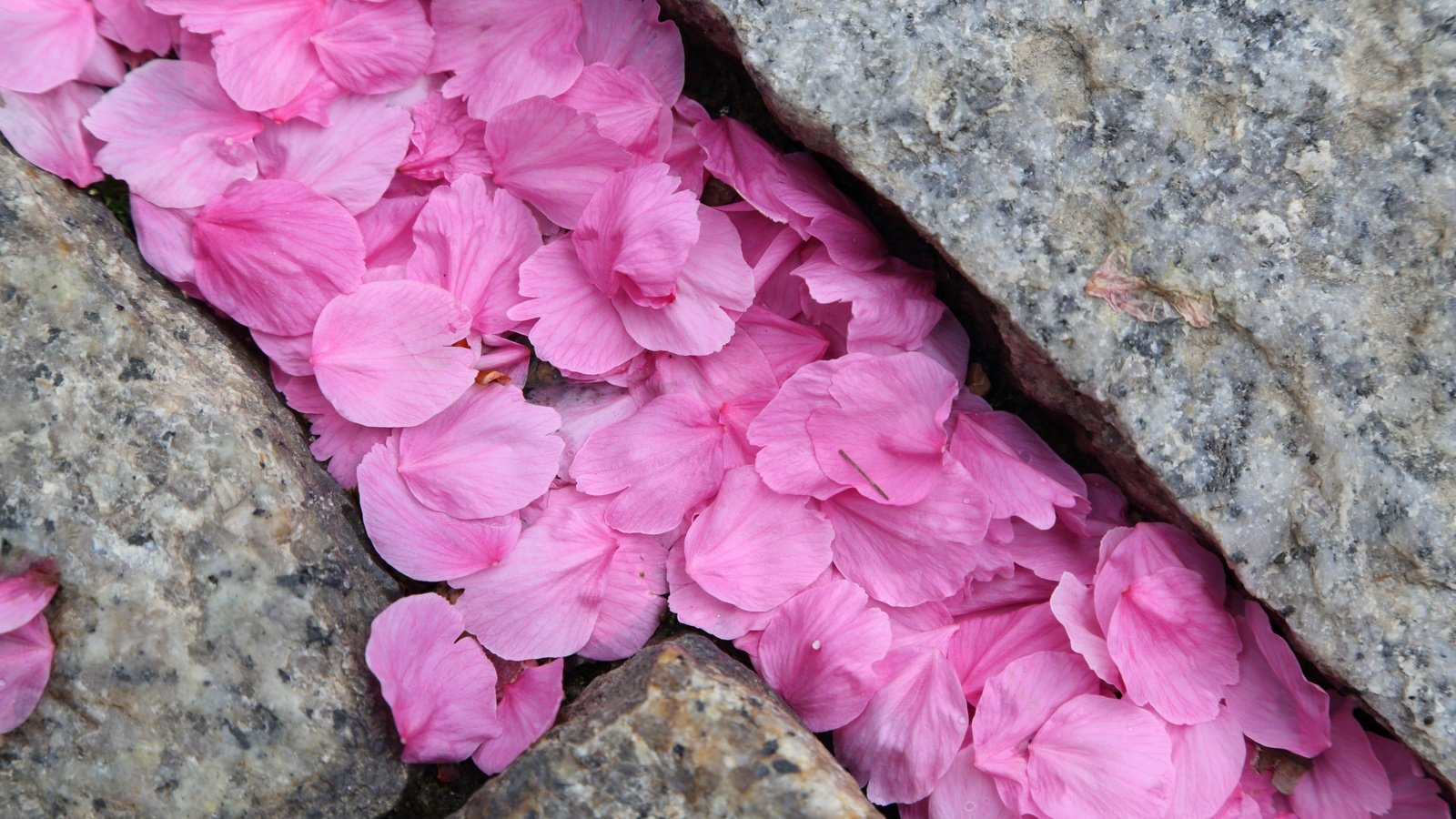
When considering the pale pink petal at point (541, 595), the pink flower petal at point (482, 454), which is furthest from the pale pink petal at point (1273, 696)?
the pink flower petal at point (482, 454)

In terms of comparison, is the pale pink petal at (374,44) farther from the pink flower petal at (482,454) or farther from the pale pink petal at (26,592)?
the pale pink petal at (26,592)

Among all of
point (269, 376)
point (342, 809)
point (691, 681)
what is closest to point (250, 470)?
point (269, 376)

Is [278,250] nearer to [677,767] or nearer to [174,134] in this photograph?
[174,134]

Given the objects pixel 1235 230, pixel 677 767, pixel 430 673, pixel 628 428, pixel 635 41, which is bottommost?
pixel 430 673

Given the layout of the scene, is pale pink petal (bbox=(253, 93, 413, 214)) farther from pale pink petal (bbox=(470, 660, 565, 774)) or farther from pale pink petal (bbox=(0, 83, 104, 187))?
pale pink petal (bbox=(470, 660, 565, 774))

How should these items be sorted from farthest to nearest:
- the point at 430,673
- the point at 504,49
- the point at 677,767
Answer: the point at 504,49, the point at 430,673, the point at 677,767

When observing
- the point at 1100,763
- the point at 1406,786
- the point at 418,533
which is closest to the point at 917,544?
the point at 1100,763
